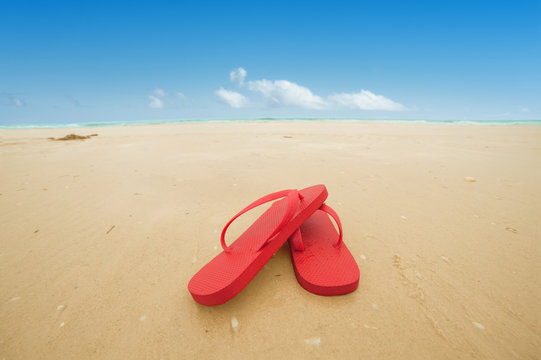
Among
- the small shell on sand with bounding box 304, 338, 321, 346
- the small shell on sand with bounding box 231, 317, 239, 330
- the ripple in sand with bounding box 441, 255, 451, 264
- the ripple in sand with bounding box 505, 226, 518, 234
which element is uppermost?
the ripple in sand with bounding box 505, 226, 518, 234

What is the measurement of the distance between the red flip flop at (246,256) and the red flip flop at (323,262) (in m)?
0.11

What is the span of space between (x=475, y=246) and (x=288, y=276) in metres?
1.15

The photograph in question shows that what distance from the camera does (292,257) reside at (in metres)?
1.09

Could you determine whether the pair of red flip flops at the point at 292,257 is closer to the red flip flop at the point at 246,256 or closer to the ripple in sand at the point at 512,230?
the red flip flop at the point at 246,256

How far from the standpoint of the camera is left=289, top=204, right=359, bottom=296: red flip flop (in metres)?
0.91

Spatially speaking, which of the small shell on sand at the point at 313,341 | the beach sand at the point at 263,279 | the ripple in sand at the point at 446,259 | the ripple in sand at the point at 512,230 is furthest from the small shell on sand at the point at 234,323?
the ripple in sand at the point at 512,230

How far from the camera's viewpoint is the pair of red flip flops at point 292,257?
87 centimetres

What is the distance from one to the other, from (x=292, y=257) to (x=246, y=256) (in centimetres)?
25

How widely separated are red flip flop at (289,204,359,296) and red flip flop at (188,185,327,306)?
11 centimetres

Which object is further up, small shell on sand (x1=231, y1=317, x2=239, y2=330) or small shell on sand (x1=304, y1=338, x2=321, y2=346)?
small shell on sand (x1=231, y1=317, x2=239, y2=330)

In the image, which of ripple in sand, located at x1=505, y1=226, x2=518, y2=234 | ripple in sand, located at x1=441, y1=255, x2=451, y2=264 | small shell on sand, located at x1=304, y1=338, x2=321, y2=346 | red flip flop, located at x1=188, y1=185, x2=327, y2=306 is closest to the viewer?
small shell on sand, located at x1=304, y1=338, x2=321, y2=346

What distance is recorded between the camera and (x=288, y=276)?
1.02m

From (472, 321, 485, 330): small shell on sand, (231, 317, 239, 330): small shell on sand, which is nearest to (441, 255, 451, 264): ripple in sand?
(472, 321, 485, 330): small shell on sand

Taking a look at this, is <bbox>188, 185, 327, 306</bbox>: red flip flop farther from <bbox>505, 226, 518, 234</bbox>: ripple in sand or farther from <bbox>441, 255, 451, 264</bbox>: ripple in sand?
<bbox>505, 226, 518, 234</bbox>: ripple in sand
